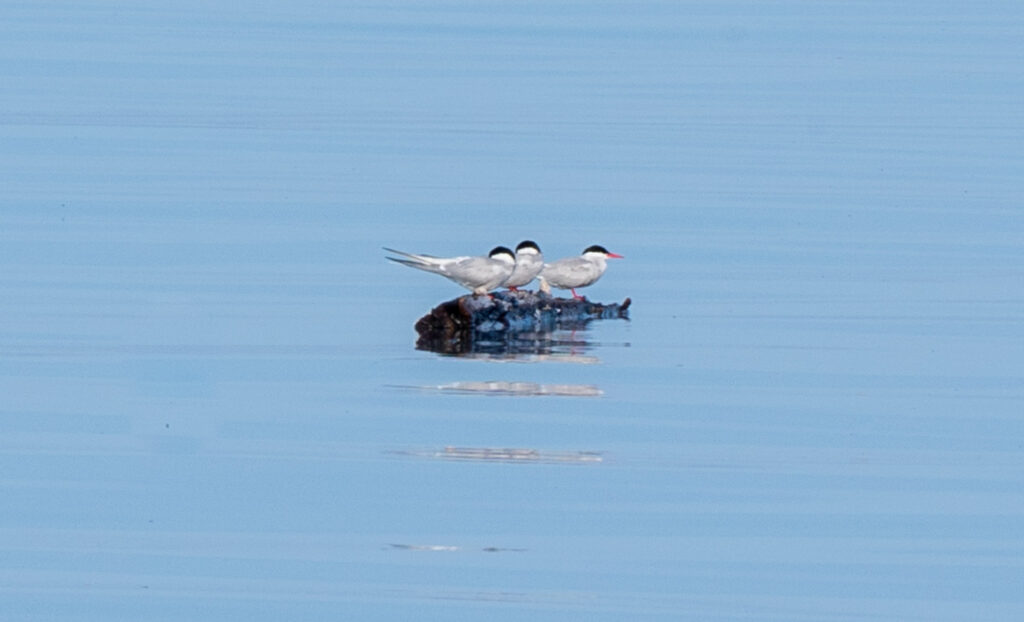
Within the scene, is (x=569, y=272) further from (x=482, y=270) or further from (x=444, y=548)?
(x=444, y=548)

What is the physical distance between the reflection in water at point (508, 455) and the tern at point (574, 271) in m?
5.30

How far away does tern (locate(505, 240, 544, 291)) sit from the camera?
16.2 meters

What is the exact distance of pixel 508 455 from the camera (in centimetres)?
1117

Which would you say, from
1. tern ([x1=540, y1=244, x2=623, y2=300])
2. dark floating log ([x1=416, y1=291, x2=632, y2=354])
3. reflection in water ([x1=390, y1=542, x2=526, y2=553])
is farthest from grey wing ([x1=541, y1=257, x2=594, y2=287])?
reflection in water ([x1=390, y1=542, x2=526, y2=553])

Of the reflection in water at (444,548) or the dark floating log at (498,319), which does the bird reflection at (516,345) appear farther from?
the reflection in water at (444,548)

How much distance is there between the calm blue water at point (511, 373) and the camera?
30.0 ft

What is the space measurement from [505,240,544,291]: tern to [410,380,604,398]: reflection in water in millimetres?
2974

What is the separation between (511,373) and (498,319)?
173 centimetres

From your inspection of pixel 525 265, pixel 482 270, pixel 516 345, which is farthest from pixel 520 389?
pixel 525 265

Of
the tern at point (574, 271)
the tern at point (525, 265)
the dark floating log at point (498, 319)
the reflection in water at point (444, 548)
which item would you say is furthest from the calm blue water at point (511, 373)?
the tern at point (525, 265)

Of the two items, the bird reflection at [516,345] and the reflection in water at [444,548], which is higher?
the bird reflection at [516,345]

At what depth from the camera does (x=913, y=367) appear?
45.3 feet

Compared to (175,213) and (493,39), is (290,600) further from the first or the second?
(493,39)

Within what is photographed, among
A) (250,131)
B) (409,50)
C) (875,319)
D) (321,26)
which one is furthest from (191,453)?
(321,26)
